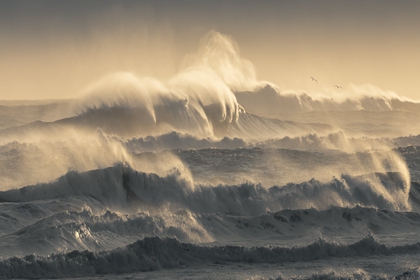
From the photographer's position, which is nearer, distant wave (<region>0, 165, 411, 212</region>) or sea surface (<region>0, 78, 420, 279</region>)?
sea surface (<region>0, 78, 420, 279</region>)

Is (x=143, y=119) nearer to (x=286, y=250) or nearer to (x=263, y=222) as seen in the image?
(x=263, y=222)

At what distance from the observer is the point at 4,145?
34.1m

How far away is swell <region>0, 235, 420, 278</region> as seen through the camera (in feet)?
38.0

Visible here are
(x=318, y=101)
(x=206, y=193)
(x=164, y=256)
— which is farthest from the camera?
(x=318, y=101)

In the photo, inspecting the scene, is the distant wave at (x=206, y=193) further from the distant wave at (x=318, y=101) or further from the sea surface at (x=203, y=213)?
the distant wave at (x=318, y=101)

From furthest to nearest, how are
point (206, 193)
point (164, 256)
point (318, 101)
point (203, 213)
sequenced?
point (318, 101)
point (206, 193)
point (203, 213)
point (164, 256)

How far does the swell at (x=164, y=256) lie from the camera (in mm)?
Result: 11570

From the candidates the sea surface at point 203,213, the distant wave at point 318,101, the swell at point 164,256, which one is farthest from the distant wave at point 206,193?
the distant wave at point 318,101

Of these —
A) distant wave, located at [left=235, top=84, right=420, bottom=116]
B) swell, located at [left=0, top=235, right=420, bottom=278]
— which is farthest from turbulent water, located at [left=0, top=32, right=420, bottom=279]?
distant wave, located at [left=235, top=84, right=420, bottom=116]

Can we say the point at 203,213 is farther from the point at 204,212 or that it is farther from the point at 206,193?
the point at 206,193

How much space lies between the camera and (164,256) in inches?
502

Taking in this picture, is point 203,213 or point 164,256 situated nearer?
point 164,256

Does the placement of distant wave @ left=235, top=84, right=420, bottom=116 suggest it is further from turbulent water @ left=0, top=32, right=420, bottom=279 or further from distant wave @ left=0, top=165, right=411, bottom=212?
distant wave @ left=0, top=165, right=411, bottom=212

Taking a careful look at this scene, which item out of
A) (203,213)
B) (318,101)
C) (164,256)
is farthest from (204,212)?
(318,101)
